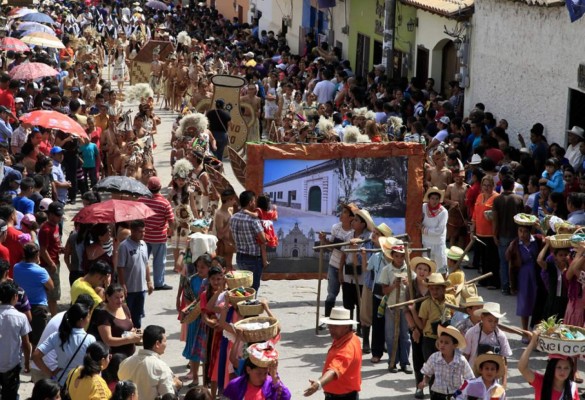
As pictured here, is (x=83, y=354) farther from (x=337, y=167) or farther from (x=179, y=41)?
(x=179, y=41)

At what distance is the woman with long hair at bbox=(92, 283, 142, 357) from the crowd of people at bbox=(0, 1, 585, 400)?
2cm

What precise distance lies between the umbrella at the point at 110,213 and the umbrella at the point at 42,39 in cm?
1633

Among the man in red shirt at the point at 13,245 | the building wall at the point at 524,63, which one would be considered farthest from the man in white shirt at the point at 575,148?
the man in red shirt at the point at 13,245

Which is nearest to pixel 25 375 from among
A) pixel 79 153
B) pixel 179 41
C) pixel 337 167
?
pixel 337 167

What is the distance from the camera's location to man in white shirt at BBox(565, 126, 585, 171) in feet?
62.5

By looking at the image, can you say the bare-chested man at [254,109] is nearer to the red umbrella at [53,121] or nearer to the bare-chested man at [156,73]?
the red umbrella at [53,121]

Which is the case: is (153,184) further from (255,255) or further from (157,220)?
(255,255)

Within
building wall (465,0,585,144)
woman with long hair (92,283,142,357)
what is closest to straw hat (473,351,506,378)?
woman with long hair (92,283,142,357)

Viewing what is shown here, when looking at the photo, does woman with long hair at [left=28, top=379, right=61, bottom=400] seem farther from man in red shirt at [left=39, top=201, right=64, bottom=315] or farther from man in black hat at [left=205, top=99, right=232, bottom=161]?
man in black hat at [left=205, top=99, right=232, bottom=161]

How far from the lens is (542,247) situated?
1499cm

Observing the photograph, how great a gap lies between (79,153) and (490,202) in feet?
23.4

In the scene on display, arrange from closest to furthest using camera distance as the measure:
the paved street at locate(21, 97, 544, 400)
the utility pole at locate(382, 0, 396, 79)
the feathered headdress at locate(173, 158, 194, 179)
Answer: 1. the paved street at locate(21, 97, 544, 400)
2. the feathered headdress at locate(173, 158, 194, 179)
3. the utility pole at locate(382, 0, 396, 79)

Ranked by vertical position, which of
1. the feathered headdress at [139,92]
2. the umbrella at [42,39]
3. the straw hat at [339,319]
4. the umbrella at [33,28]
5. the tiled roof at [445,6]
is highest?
the tiled roof at [445,6]

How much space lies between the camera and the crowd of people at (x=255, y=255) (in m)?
10.6
